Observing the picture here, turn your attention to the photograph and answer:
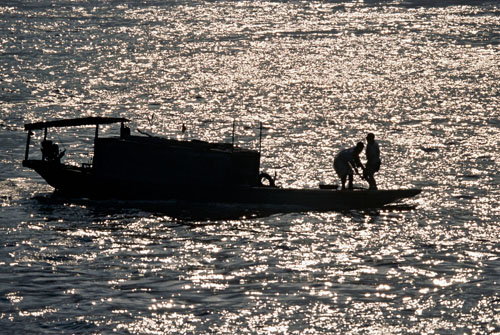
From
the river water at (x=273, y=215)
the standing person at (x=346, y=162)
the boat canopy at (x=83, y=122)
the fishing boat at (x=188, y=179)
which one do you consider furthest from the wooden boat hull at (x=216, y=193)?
the boat canopy at (x=83, y=122)

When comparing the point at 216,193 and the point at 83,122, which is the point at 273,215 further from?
the point at 83,122

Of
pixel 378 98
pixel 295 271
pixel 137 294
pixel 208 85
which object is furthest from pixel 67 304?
pixel 208 85

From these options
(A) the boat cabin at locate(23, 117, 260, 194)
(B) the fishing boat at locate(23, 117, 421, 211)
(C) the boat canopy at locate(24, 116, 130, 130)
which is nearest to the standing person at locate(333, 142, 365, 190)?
(B) the fishing boat at locate(23, 117, 421, 211)

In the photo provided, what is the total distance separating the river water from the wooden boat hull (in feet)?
1.76

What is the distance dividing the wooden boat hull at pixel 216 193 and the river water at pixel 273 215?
0.54 m

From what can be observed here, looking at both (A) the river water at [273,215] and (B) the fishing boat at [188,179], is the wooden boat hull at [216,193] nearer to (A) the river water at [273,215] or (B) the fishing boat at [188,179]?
(B) the fishing boat at [188,179]


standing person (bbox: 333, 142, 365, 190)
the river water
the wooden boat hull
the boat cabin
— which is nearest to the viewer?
the river water

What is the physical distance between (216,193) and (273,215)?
6.60ft

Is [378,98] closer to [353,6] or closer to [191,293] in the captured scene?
[191,293]

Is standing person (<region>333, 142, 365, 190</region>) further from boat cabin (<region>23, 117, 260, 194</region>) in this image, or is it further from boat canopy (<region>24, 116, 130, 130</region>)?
boat canopy (<region>24, 116, 130, 130</region>)

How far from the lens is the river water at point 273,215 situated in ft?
72.2

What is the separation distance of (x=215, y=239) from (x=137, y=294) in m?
5.15

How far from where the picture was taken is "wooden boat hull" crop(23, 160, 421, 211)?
30.8 metres

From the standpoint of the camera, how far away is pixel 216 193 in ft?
103
